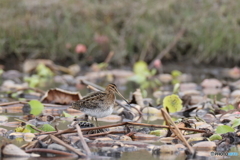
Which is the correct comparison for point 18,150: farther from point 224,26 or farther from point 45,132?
point 224,26

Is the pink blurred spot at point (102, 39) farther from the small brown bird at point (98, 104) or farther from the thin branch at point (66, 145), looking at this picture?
the thin branch at point (66, 145)

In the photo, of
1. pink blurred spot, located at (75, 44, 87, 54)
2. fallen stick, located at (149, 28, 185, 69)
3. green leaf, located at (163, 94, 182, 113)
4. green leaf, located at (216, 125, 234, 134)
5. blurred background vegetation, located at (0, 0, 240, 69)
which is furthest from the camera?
blurred background vegetation, located at (0, 0, 240, 69)

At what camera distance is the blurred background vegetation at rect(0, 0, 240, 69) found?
43.7ft

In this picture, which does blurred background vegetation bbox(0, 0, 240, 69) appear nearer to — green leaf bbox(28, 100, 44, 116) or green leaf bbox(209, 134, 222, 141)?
green leaf bbox(28, 100, 44, 116)

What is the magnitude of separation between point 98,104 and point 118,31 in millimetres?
8487

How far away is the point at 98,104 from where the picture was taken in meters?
5.67

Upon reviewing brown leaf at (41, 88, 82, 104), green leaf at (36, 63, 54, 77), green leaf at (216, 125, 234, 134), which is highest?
green leaf at (36, 63, 54, 77)

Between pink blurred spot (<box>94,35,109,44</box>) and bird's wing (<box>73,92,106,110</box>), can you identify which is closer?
bird's wing (<box>73,92,106,110</box>)

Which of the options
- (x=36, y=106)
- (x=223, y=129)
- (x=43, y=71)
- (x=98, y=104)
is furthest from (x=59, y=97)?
(x=43, y=71)

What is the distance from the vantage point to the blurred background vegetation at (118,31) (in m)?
13.3

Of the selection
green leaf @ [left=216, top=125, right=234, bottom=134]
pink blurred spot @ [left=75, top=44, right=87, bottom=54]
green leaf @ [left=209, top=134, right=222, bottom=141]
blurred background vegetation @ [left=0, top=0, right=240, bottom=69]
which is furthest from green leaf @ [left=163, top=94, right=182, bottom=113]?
blurred background vegetation @ [left=0, top=0, right=240, bottom=69]

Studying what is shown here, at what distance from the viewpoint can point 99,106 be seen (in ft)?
18.5

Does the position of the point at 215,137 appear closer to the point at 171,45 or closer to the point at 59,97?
the point at 59,97

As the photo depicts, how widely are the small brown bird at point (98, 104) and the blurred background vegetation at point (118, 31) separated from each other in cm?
730
